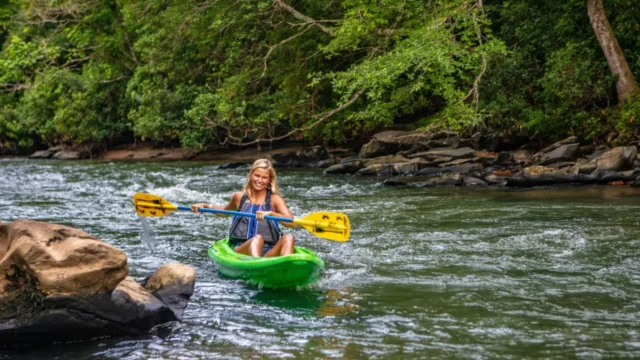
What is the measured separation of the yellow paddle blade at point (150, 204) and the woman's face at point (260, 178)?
1.13 metres

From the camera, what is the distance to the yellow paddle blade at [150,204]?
26.3 feet

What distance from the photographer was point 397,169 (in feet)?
54.0

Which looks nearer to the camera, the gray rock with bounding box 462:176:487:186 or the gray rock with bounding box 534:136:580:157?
the gray rock with bounding box 462:176:487:186

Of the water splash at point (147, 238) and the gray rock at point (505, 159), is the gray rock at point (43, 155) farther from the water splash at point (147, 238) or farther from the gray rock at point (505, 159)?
the water splash at point (147, 238)

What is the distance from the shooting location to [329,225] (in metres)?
6.86

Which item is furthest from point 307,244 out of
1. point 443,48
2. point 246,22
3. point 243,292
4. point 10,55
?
point 10,55

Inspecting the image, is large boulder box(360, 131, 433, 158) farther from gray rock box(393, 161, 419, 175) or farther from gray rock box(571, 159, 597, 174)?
gray rock box(571, 159, 597, 174)

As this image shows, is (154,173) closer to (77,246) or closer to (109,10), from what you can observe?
(109,10)

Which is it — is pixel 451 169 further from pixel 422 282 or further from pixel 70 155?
pixel 70 155

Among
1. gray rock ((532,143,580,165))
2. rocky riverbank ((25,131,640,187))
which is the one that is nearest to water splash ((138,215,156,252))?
rocky riverbank ((25,131,640,187))

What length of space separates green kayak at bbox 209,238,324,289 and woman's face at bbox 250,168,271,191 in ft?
2.35

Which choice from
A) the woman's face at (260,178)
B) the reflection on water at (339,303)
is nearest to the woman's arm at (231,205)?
the woman's face at (260,178)

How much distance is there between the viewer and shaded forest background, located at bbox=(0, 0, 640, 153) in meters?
15.6

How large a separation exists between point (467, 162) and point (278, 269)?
1027 cm
